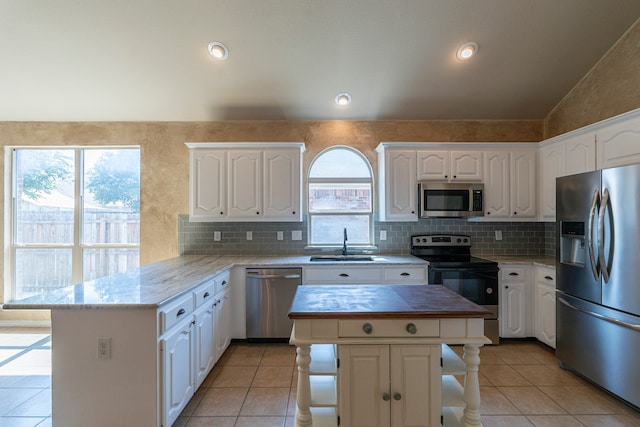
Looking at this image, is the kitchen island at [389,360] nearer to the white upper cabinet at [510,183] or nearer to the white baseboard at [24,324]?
the white upper cabinet at [510,183]

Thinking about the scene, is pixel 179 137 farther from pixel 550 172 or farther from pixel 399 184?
pixel 550 172

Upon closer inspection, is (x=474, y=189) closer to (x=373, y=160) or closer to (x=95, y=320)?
(x=373, y=160)

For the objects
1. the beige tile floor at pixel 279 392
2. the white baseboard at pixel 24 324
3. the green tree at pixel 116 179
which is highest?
the green tree at pixel 116 179

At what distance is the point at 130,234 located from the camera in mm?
4016

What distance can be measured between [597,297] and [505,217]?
1478 mm

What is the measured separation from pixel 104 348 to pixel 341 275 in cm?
222

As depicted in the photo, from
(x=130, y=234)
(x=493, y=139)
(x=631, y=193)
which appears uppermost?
(x=493, y=139)

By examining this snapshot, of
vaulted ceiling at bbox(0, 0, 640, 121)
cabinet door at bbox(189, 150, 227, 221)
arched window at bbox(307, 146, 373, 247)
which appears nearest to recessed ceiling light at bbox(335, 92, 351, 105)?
vaulted ceiling at bbox(0, 0, 640, 121)

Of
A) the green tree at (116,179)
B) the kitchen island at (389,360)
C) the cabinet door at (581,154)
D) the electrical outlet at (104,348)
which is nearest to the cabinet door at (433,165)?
the cabinet door at (581,154)

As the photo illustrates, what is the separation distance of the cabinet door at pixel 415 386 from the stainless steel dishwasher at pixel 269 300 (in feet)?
5.93

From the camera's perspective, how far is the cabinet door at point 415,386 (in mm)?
1632

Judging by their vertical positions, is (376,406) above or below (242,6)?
below

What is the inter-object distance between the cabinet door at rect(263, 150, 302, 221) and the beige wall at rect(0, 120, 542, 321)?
0.46 meters

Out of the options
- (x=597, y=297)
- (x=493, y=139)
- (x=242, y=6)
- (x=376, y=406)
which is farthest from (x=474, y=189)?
(x=242, y=6)
